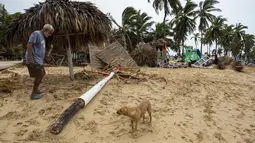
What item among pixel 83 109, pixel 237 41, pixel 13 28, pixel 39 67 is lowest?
pixel 83 109

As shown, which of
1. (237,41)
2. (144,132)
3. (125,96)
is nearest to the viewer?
(144,132)

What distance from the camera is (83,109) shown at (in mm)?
3160

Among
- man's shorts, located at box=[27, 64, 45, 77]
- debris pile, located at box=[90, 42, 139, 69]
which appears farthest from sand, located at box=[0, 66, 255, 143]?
debris pile, located at box=[90, 42, 139, 69]

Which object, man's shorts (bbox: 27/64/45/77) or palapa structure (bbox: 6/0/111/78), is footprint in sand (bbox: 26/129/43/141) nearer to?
man's shorts (bbox: 27/64/45/77)

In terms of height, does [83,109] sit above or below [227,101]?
above

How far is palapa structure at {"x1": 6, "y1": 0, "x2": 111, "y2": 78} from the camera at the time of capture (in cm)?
426

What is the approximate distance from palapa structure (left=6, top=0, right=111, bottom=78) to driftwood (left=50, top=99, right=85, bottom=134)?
2.30m

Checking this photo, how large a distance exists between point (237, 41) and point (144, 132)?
142 ft

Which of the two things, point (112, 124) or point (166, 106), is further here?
point (166, 106)

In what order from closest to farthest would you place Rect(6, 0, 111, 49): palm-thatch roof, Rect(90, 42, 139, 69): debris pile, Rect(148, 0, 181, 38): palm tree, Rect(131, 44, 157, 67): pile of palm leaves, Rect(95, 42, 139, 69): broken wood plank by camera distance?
1. Rect(6, 0, 111, 49): palm-thatch roof
2. Rect(90, 42, 139, 69): debris pile
3. Rect(95, 42, 139, 69): broken wood plank
4. Rect(131, 44, 157, 67): pile of palm leaves
5. Rect(148, 0, 181, 38): palm tree

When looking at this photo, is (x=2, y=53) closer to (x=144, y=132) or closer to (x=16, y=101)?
(x=16, y=101)

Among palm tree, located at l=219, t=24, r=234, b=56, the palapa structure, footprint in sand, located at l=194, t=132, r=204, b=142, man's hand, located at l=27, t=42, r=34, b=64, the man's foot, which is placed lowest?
footprint in sand, located at l=194, t=132, r=204, b=142

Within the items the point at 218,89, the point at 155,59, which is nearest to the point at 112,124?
the point at 218,89

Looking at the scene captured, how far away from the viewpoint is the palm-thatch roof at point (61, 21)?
14.0ft
